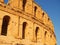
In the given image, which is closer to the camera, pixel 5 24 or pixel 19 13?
pixel 5 24

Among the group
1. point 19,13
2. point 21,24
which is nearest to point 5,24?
point 21,24

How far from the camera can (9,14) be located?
14.2 m

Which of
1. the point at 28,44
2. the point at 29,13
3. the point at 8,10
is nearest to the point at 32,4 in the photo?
the point at 29,13

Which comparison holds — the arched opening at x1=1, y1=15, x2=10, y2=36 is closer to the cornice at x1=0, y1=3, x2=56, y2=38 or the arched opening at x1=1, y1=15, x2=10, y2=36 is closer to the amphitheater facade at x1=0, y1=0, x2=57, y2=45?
the amphitheater facade at x1=0, y1=0, x2=57, y2=45

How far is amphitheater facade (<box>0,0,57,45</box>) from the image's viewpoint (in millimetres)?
13484

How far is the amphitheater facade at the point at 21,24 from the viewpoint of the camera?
13.5 metres

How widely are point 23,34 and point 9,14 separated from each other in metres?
2.47

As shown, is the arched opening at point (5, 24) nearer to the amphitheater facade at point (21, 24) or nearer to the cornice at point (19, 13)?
the amphitheater facade at point (21, 24)

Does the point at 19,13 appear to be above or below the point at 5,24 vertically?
above

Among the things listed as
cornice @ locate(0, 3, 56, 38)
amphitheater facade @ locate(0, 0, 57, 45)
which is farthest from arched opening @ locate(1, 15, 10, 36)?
cornice @ locate(0, 3, 56, 38)

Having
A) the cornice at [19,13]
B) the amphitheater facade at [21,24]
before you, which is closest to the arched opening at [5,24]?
the amphitheater facade at [21,24]

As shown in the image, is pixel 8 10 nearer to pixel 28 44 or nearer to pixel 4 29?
pixel 4 29

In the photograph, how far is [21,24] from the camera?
14.9m

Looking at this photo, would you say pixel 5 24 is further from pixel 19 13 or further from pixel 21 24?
pixel 19 13
